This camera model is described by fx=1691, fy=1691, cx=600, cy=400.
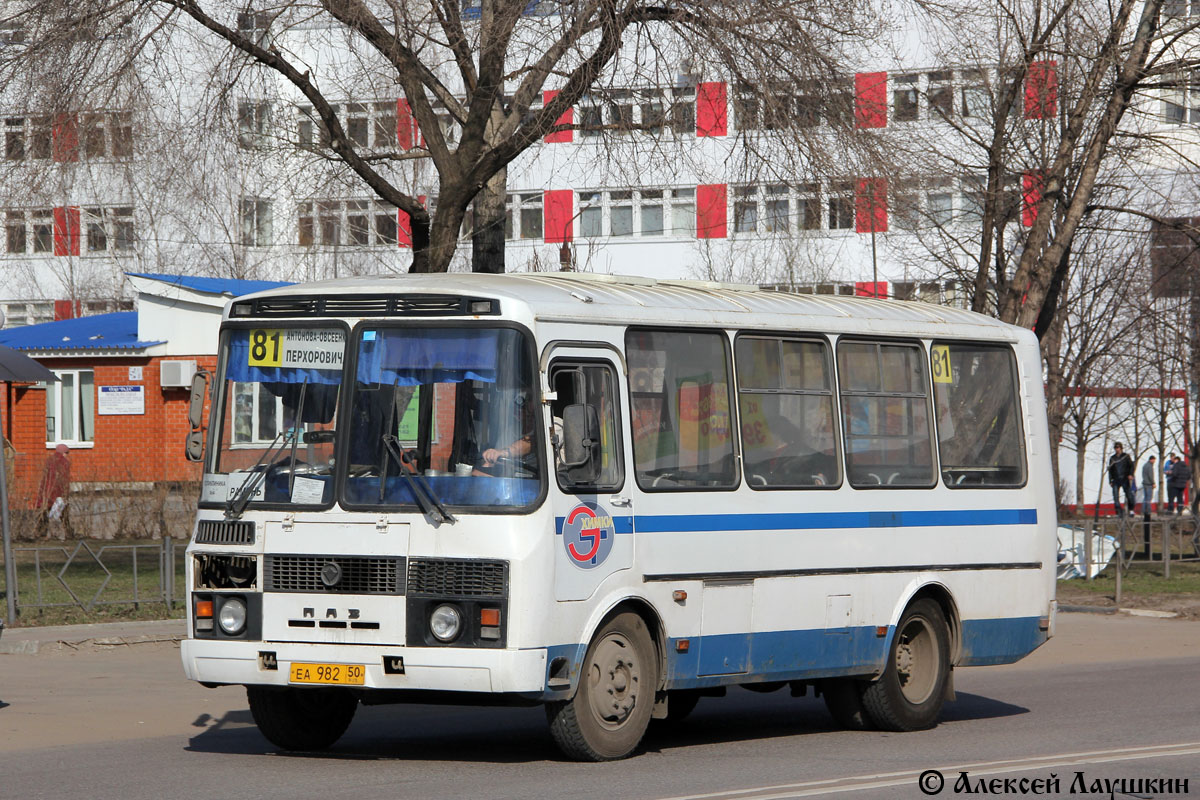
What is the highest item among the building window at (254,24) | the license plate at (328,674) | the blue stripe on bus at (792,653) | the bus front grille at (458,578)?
the building window at (254,24)

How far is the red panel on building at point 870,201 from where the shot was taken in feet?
52.9

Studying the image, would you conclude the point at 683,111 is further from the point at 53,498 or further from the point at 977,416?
the point at 53,498

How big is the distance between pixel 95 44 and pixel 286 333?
753 cm

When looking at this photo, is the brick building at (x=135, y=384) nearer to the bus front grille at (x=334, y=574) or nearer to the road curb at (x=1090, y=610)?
the road curb at (x=1090, y=610)

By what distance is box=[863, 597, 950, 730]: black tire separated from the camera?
11258 mm

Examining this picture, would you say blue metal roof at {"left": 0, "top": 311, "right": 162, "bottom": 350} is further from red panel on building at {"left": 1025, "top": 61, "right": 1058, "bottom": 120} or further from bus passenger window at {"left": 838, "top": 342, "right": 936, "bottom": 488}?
bus passenger window at {"left": 838, "top": 342, "right": 936, "bottom": 488}

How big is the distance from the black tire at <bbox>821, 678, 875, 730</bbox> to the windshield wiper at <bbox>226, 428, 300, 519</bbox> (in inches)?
165

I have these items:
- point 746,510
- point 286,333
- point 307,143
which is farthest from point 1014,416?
point 307,143

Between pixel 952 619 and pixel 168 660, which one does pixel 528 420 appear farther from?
pixel 168 660

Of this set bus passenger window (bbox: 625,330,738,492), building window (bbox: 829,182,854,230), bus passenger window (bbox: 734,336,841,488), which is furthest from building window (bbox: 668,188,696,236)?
bus passenger window (bbox: 625,330,738,492)

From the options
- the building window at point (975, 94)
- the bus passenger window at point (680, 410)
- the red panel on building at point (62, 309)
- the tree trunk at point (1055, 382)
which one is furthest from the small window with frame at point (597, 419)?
the red panel on building at point (62, 309)

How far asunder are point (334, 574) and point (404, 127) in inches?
790

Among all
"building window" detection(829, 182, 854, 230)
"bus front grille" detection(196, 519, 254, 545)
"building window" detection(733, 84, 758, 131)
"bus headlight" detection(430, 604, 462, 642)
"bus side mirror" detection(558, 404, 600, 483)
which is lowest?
"bus headlight" detection(430, 604, 462, 642)

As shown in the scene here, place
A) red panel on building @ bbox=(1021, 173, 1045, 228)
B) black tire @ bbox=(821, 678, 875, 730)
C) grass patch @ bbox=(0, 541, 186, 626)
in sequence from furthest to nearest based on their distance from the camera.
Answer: red panel on building @ bbox=(1021, 173, 1045, 228) < grass patch @ bbox=(0, 541, 186, 626) < black tire @ bbox=(821, 678, 875, 730)
